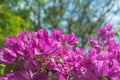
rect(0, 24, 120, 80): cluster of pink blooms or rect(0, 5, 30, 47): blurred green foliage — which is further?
rect(0, 5, 30, 47): blurred green foliage

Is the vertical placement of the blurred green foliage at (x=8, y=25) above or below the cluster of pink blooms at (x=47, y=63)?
below

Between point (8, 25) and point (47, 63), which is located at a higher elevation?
point (47, 63)

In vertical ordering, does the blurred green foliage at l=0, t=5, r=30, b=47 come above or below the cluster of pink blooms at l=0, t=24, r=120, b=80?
below

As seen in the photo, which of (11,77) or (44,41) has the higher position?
(44,41)

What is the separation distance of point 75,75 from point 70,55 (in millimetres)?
269

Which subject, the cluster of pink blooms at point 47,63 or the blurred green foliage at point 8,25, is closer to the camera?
the cluster of pink blooms at point 47,63

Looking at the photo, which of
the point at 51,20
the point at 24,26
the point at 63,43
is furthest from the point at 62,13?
the point at 63,43

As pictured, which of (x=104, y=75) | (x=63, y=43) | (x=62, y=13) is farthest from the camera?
(x=62, y=13)

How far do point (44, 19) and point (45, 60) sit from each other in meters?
18.5

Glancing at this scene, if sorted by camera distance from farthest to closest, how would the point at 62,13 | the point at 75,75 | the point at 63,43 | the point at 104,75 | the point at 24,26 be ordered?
the point at 62,13 → the point at 24,26 → the point at 63,43 → the point at 75,75 → the point at 104,75

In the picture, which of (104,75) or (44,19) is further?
(44,19)

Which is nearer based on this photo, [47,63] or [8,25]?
[47,63]

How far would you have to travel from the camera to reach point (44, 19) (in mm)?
20531

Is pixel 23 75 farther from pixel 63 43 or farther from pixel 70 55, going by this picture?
pixel 63 43
